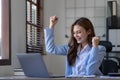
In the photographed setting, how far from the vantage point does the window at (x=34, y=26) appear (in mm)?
4014

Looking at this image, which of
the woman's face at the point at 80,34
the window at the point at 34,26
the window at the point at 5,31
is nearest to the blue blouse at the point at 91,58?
the woman's face at the point at 80,34

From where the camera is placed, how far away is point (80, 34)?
218 centimetres

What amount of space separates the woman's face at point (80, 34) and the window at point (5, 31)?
102 centimetres

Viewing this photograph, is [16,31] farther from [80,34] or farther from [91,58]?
[91,58]

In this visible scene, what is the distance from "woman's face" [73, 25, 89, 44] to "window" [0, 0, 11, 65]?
1.02 meters

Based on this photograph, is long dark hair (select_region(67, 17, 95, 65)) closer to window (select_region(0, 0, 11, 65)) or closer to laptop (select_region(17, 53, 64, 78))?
laptop (select_region(17, 53, 64, 78))

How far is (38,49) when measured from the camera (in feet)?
15.2

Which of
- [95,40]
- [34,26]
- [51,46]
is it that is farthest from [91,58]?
[34,26]

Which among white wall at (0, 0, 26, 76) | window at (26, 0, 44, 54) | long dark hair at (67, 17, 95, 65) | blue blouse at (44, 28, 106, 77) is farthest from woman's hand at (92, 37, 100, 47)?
window at (26, 0, 44, 54)

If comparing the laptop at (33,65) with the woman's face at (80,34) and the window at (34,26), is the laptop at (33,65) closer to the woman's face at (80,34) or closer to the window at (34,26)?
the woman's face at (80,34)

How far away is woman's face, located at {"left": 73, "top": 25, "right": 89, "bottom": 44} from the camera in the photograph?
218cm

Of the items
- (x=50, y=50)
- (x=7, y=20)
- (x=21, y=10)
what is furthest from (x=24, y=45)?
(x=50, y=50)

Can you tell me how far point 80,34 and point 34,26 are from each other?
231 centimetres

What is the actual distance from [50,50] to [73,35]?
20 cm
